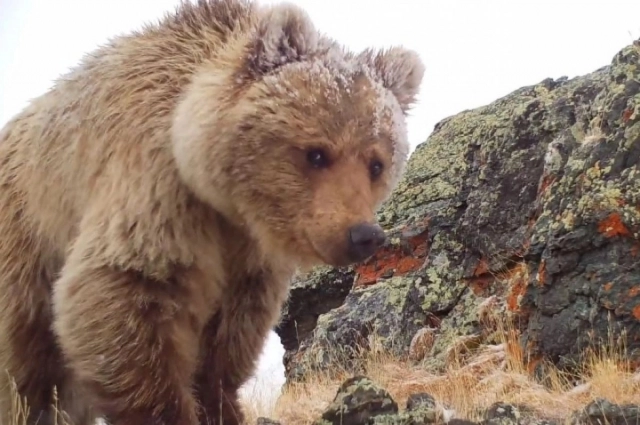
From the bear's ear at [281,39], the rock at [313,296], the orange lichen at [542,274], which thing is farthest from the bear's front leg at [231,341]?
the rock at [313,296]

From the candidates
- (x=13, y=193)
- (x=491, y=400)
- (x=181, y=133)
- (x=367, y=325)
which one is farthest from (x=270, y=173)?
(x=367, y=325)

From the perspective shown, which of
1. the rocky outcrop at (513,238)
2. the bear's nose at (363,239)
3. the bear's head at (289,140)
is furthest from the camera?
the rocky outcrop at (513,238)

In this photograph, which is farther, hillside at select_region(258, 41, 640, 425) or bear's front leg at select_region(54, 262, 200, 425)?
hillside at select_region(258, 41, 640, 425)

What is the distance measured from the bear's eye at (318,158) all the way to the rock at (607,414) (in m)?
1.53

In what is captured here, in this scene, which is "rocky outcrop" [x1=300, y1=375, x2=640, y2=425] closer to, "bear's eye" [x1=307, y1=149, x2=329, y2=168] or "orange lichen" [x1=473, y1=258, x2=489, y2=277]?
"bear's eye" [x1=307, y1=149, x2=329, y2=168]

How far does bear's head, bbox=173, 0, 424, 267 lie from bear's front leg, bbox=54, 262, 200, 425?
51cm

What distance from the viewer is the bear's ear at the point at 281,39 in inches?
154

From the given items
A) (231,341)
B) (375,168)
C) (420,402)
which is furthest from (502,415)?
(231,341)

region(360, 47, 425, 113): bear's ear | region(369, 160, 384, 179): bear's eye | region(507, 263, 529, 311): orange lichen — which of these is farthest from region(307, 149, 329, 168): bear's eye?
region(507, 263, 529, 311): orange lichen

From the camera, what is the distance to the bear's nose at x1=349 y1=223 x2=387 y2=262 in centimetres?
348

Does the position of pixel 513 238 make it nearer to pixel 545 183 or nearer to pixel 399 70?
pixel 545 183

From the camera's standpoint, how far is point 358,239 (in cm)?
348

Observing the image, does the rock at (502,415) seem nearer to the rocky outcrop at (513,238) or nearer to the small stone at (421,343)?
the rocky outcrop at (513,238)

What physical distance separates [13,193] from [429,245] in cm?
406
